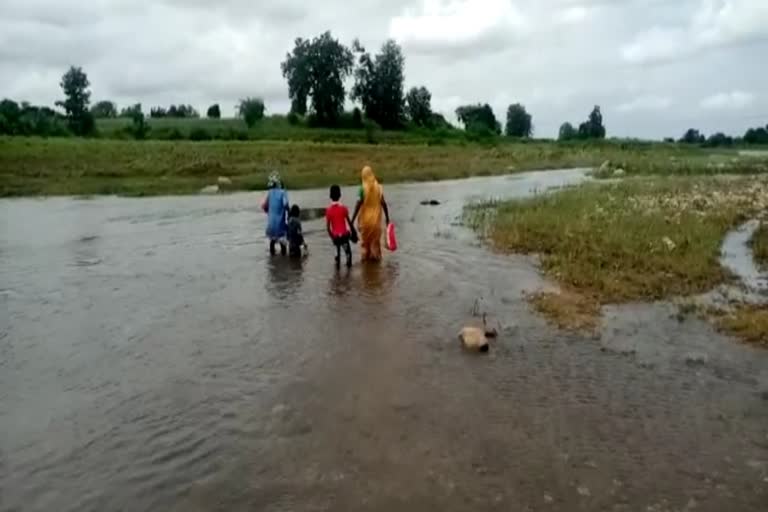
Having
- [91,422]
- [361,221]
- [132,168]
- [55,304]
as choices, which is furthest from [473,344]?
[132,168]

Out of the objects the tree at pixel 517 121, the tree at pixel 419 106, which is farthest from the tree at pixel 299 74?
the tree at pixel 517 121

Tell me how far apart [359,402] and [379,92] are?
102622mm

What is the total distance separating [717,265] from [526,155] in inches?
2539

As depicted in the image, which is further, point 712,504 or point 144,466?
point 144,466

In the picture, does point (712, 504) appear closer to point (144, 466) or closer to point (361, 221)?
point (144, 466)

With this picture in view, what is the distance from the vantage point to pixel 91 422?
7.54 m

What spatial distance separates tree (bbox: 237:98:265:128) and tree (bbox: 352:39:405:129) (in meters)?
15.5

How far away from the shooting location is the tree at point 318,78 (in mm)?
99000

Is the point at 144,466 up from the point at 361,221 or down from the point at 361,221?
down

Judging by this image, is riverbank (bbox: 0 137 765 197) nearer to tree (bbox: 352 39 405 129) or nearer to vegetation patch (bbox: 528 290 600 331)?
vegetation patch (bbox: 528 290 600 331)

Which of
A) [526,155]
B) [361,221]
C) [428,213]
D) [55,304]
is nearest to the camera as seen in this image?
[55,304]

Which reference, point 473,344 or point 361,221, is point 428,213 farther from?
point 473,344

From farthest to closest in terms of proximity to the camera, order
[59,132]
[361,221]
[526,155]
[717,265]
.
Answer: [526,155] → [59,132] → [361,221] → [717,265]

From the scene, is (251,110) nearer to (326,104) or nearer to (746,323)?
(326,104)
